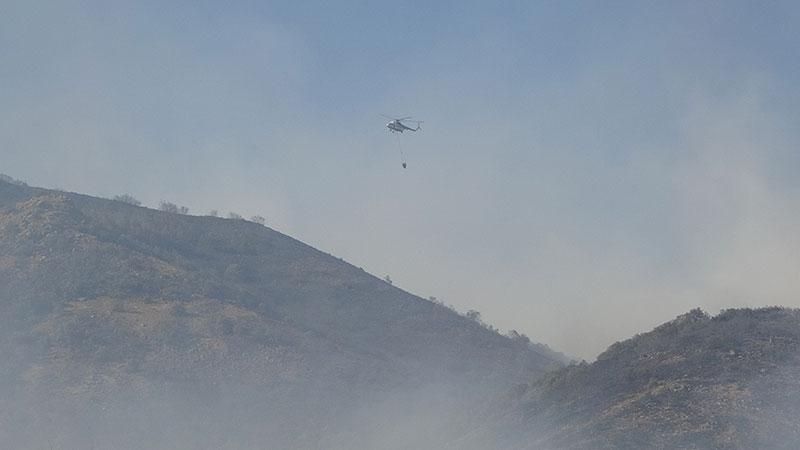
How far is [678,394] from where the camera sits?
128 ft

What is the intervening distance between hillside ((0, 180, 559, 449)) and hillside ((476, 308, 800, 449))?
673 cm

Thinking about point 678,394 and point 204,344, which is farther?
point 204,344

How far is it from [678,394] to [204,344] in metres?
40.7

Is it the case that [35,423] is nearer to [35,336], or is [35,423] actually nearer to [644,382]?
[35,336]

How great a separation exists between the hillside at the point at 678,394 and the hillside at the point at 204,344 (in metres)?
6.73

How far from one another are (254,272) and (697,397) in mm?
65113

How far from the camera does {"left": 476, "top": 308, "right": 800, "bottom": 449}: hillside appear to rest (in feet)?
Answer: 118

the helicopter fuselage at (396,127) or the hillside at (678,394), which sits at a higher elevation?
the helicopter fuselage at (396,127)

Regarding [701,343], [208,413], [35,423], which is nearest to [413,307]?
[208,413]

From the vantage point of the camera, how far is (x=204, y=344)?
234 feet

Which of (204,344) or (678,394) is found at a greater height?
(204,344)

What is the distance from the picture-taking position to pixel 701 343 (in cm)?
4403

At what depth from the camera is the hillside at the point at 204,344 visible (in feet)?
190

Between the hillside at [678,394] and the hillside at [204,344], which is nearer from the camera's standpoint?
the hillside at [678,394]
